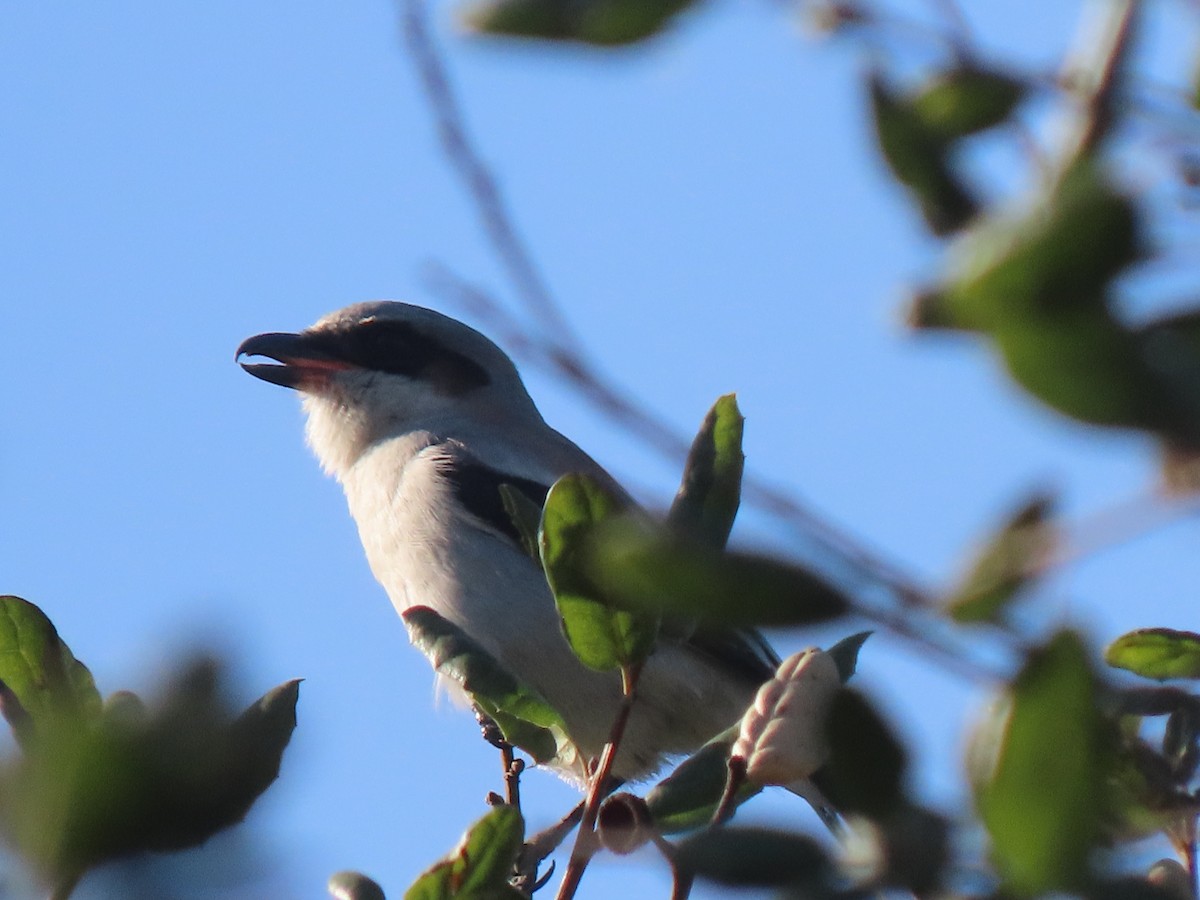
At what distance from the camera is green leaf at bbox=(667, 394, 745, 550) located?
1.59 metres

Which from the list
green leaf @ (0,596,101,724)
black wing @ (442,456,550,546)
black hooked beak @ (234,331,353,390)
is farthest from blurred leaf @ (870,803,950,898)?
black hooked beak @ (234,331,353,390)

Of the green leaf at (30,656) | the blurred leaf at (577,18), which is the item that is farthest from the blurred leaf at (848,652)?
the blurred leaf at (577,18)

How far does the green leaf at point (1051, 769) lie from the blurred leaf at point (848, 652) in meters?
1.34

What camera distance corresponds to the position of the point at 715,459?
1.67 meters

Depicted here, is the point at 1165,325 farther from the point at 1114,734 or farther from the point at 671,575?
the point at 1114,734

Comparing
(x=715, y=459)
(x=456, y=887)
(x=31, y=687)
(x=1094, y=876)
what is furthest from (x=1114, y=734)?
(x=31, y=687)

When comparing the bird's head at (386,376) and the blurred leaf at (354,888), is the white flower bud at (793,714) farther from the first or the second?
the bird's head at (386,376)

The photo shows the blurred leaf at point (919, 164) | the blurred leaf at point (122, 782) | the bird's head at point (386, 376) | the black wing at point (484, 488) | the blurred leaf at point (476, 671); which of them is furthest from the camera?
the bird's head at point (386, 376)

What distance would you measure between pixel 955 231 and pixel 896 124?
0.08 metres

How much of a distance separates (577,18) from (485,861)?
1096 millimetres

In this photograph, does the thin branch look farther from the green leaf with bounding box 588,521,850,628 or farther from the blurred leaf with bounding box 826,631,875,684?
the green leaf with bounding box 588,521,850,628

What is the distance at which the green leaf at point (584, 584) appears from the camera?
59.1 inches

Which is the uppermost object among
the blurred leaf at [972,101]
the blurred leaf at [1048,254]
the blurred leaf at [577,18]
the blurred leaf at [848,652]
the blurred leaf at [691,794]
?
the blurred leaf at [577,18]

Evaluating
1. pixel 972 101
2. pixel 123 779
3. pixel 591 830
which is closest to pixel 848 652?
pixel 591 830
